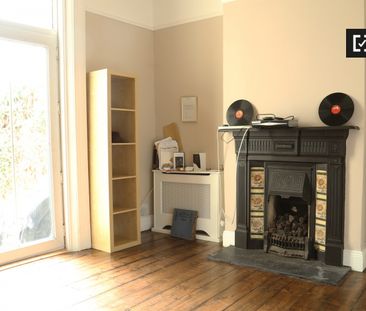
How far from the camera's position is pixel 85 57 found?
3.87m

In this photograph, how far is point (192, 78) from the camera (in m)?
4.51

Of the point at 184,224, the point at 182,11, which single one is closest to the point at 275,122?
the point at 184,224

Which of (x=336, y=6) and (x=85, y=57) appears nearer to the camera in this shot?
(x=336, y=6)

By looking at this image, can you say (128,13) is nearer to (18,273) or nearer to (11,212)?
(11,212)

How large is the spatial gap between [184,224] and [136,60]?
2005 mm

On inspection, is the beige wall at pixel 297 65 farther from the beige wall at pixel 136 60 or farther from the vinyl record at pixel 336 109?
the beige wall at pixel 136 60

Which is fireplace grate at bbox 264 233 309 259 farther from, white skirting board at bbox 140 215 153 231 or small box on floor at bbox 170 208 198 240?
white skirting board at bbox 140 215 153 231

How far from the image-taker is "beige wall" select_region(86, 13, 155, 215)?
4.15 meters

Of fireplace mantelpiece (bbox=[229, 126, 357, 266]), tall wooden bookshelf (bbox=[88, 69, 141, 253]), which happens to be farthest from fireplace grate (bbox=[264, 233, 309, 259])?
tall wooden bookshelf (bbox=[88, 69, 141, 253])

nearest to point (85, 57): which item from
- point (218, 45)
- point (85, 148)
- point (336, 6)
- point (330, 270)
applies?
point (85, 148)

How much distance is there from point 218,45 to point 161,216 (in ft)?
6.75

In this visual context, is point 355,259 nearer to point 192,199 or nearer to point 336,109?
point 336,109

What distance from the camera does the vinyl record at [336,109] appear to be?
3.19 meters

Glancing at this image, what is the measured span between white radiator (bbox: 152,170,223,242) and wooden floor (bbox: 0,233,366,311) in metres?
0.56
